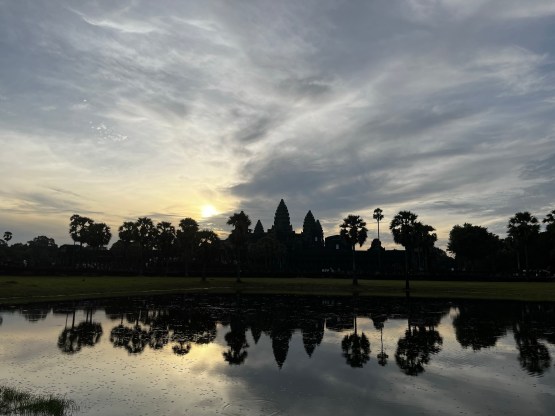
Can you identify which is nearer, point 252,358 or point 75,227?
point 252,358

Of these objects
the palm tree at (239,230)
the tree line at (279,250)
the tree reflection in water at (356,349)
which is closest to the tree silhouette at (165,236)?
the tree line at (279,250)

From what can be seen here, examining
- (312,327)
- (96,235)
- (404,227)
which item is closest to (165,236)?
(96,235)

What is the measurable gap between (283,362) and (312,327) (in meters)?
10.7

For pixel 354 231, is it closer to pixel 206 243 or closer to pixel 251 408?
pixel 206 243

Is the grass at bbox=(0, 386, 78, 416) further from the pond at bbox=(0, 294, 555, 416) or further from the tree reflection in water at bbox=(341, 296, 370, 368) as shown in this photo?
the tree reflection in water at bbox=(341, 296, 370, 368)

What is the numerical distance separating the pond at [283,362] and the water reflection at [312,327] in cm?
11

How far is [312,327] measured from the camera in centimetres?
3070

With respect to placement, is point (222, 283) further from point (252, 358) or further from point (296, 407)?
point (296, 407)

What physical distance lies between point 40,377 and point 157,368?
431 centimetres

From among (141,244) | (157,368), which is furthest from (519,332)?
(141,244)

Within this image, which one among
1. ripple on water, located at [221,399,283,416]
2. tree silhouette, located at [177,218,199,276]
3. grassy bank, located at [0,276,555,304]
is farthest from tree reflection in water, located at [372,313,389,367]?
tree silhouette, located at [177,218,199,276]

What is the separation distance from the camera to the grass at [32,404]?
1287 centimetres

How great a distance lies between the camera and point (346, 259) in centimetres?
15425

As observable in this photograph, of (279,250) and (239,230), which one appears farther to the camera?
(279,250)
